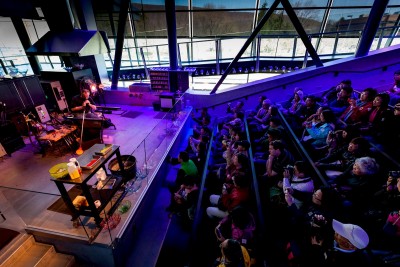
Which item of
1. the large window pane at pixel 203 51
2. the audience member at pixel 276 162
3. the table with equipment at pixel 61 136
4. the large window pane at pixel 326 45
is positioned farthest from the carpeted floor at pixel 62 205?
the large window pane at pixel 326 45

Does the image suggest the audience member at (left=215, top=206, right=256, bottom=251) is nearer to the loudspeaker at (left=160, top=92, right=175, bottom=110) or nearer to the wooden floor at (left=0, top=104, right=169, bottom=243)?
the wooden floor at (left=0, top=104, right=169, bottom=243)

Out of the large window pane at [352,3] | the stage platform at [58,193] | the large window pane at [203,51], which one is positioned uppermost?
the large window pane at [352,3]

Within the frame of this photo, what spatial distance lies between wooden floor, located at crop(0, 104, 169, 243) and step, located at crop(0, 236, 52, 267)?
9.6 inches

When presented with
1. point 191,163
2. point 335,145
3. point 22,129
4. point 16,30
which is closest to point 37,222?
point 191,163

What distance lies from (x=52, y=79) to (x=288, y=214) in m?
7.86

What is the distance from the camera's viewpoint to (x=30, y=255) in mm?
2713

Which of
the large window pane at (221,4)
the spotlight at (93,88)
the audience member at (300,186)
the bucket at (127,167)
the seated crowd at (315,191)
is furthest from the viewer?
the large window pane at (221,4)

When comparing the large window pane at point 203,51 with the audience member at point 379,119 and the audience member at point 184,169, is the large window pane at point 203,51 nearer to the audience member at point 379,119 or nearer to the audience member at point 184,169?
the audience member at point 184,169

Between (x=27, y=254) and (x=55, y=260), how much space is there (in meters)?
0.40

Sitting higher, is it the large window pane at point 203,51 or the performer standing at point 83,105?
the large window pane at point 203,51

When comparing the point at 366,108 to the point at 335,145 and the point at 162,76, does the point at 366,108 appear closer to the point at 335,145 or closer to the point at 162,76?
the point at 335,145

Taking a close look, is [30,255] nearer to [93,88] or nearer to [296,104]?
[93,88]

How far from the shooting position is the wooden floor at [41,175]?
2.58 metres

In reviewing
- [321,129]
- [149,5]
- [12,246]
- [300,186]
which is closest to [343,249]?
[300,186]
